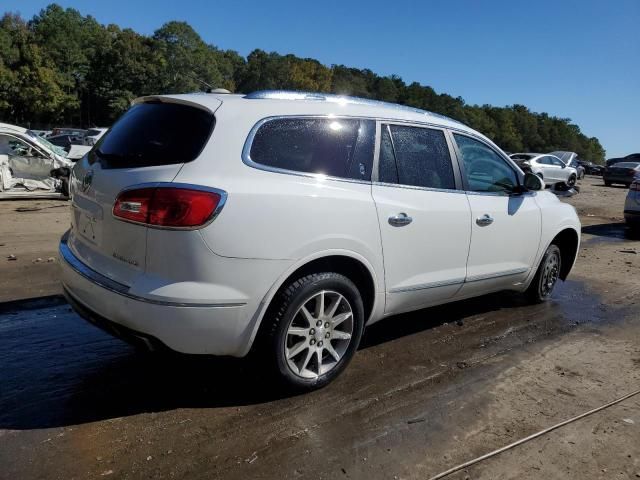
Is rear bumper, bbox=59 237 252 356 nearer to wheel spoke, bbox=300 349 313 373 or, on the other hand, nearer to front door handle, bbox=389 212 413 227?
wheel spoke, bbox=300 349 313 373

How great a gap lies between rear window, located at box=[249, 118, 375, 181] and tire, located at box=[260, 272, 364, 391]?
2.22 feet

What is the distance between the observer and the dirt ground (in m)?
2.75

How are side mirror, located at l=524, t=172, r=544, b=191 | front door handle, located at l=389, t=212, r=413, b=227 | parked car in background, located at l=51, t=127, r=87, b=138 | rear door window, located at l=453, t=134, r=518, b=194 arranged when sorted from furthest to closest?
parked car in background, located at l=51, t=127, r=87, b=138 < side mirror, located at l=524, t=172, r=544, b=191 < rear door window, located at l=453, t=134, r=518, b=194 < front door handle, located at l=389, t=212, r=413, b=227

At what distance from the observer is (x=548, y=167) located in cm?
2452

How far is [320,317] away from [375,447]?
0.85 metres

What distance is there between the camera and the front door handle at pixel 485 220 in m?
4.35

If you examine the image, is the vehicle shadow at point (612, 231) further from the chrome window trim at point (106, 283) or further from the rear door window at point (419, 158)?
the chrome window trim at point (106, 283)

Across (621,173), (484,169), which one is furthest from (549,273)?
(621,173)

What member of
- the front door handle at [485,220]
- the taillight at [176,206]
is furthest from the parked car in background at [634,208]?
the taillight at [176,206]

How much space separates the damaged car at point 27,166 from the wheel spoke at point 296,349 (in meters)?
10.8

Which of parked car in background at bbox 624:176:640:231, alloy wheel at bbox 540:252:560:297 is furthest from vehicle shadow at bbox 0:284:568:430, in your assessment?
parked car in background at bbox 624:176:640:231

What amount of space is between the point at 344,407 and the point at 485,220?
1996 mm

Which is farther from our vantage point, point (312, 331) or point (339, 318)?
point (339, 318)

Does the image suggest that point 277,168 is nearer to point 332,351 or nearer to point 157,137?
point 157,137
